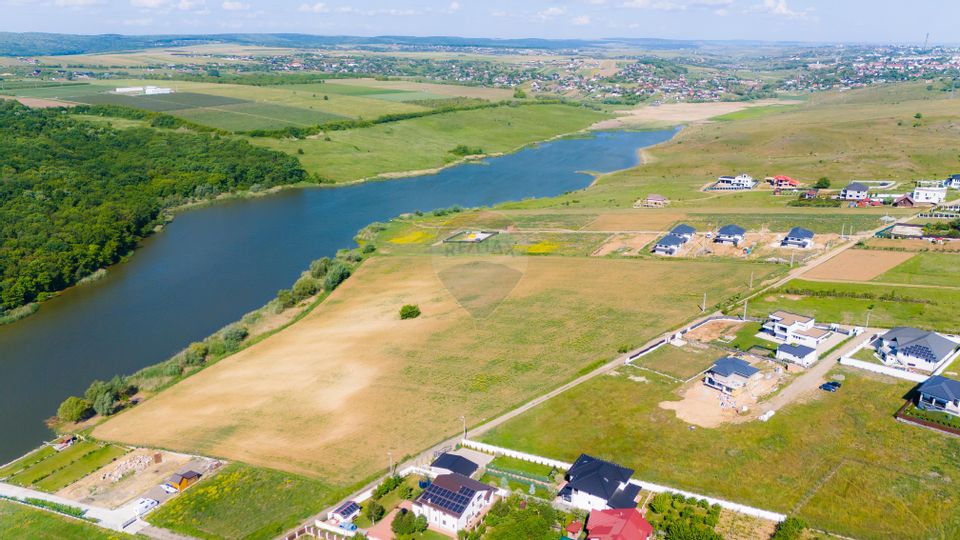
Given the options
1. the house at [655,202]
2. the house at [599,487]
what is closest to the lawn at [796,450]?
the house at [599,487]

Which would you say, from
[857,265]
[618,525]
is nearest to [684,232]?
[857,265]

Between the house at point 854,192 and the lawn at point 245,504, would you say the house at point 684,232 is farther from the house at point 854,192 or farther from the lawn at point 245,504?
the lawn at point 245,504

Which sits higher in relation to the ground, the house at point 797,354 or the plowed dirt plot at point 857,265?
the plowed dirt plot at point 857,265

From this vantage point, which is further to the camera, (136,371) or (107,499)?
(136,371)

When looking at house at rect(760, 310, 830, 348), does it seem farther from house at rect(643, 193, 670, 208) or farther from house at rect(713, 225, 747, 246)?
house at rect(643, 193, 670, 208)

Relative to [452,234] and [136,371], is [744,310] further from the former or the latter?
[136,371]

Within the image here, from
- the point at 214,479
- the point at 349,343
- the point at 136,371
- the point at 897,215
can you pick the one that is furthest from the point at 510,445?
the point at 897,215
